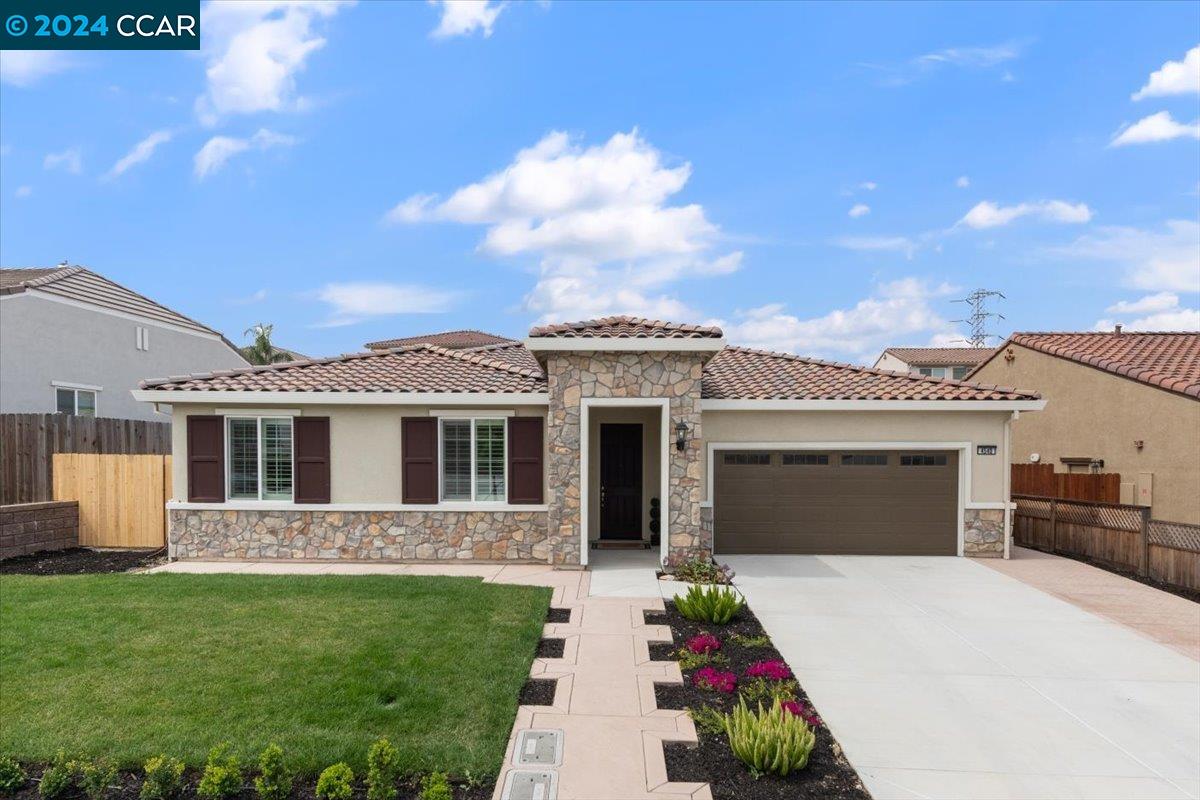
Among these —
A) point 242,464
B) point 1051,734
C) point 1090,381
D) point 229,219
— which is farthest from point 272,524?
point 1090,381

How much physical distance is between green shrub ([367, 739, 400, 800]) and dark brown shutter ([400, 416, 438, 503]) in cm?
690

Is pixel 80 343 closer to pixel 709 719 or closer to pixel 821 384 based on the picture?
pixel 821 384

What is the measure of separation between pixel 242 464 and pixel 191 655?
5.70 metres

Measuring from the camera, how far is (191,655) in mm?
6156

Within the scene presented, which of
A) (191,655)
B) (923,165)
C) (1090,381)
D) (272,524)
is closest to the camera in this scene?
(191,655)

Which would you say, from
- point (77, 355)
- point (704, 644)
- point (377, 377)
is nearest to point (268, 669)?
point (704, 644)

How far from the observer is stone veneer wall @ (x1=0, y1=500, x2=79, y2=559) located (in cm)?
1100

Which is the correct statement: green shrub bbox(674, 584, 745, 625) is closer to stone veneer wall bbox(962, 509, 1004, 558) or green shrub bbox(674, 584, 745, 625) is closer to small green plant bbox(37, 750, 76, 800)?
small green plant bbox(37, 750, 76, 800)

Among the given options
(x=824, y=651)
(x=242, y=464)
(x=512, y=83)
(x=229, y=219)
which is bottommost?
(x=824, y=651)

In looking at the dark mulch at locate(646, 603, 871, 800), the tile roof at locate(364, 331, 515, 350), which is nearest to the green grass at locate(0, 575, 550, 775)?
the dark mulch at locate(646, 603, 871, 800)

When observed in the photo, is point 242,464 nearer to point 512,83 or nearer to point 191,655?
point 191,655

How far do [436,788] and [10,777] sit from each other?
2852 mm

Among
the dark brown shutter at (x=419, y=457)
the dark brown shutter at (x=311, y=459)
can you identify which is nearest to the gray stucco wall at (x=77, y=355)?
the dark brown shutter at (x=311, y=459)

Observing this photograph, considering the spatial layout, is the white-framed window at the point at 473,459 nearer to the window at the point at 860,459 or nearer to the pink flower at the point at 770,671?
the pink flower at the point at 770,671
